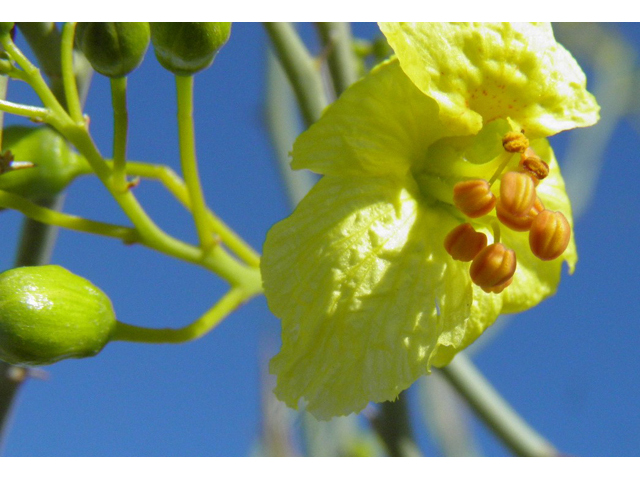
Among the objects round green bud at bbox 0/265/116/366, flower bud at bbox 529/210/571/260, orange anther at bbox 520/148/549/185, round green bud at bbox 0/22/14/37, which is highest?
round green bud at bbox 0/22/14/37

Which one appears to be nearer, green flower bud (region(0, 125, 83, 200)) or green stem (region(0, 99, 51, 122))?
green stem (region(0, 99, 51, 122))

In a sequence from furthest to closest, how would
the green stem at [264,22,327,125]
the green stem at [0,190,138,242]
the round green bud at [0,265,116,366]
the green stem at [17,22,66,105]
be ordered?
the green stem at [264,22,327,125]
the green stem at [17,22,66,105]
the green stem at [0,190,138,242]
the round green bud at [0,265,116,366]

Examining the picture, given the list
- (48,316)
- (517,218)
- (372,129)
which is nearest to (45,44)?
(48,316)

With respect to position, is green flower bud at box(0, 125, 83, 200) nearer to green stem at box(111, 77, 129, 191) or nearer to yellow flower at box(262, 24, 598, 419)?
green stem at box(111, 77, 129, 191)

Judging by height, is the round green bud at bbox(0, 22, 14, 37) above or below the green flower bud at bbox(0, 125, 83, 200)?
above

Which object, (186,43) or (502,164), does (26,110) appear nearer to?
(186,43)

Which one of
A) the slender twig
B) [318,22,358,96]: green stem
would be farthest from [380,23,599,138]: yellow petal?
the slender twig
